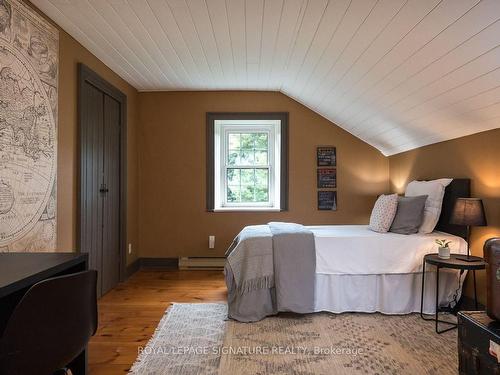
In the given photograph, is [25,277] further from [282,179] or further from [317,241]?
[282,179]

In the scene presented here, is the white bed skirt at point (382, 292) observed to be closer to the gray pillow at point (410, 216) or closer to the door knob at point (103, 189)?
the gray pillow at point (410, 216)

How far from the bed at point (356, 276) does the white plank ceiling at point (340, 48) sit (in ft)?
2.70

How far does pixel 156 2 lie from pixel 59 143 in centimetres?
130

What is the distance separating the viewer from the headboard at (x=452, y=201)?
276 cm

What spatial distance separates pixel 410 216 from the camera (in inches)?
118

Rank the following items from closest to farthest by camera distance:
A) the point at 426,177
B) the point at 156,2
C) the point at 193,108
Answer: the point at 156,2 < the point at 426,177 < the point at 193,108

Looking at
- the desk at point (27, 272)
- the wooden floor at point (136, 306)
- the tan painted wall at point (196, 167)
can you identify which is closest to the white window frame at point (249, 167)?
the tan painted wall at point (196, 167)

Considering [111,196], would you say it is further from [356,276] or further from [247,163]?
[356,276]

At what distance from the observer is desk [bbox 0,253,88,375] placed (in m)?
1.13

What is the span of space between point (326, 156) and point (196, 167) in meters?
1.76

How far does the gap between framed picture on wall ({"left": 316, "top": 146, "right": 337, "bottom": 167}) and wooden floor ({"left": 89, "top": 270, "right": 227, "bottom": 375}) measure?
6.57 feet

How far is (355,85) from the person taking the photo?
308 centimetres

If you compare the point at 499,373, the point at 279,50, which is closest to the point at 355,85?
the point at 279,50

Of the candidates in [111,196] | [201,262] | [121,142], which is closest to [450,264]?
[201,262]
